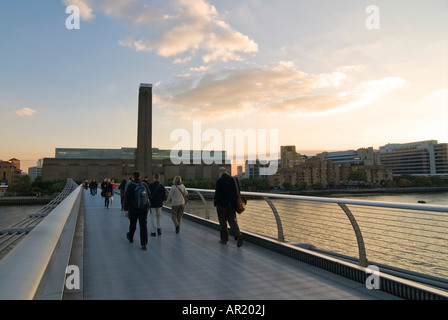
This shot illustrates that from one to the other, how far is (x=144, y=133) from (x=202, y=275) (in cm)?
7418

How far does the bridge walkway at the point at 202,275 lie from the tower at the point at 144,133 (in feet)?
229

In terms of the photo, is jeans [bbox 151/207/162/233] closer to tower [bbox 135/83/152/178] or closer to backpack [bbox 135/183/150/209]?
backpack [bbox 135/183/150/209]

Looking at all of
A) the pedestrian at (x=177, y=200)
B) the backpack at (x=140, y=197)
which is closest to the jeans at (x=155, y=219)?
the pedestrian at (x=177, y=200)

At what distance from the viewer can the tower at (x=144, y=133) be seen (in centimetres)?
7394

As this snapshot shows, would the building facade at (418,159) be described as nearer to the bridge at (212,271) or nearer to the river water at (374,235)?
the river water at (374,235)

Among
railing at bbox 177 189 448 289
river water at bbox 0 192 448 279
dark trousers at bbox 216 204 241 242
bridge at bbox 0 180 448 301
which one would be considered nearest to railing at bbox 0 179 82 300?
bridge at bbox 0 180 448 301

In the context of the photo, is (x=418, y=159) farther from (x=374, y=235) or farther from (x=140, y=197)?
(x=140, y=197)

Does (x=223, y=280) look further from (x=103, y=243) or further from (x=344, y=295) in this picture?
(x=103, y=243)

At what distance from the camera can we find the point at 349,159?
154625 mm

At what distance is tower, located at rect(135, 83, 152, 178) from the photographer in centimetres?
7394

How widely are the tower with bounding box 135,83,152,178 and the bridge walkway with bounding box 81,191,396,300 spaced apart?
2747 inches

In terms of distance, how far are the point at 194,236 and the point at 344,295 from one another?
13.6ft
